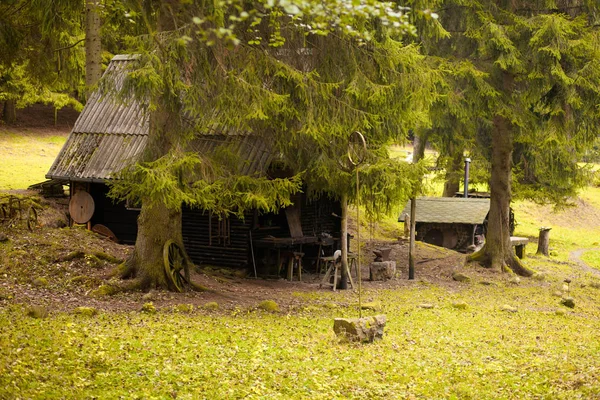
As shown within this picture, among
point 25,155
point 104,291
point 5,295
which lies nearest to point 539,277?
point 104,291

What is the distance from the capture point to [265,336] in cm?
1311

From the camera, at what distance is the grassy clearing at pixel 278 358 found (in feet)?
31.9

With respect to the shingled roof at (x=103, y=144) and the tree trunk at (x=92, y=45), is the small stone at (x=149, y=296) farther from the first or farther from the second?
the tree trunk at (x=92, y=45)

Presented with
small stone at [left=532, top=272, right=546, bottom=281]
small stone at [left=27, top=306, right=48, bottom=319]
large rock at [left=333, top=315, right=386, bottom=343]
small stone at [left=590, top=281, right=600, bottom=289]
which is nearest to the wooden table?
large rock at [left=333, top=315, right=386, bottom=343]

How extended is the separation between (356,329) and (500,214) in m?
12.9

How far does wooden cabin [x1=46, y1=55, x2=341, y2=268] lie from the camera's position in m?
20.9

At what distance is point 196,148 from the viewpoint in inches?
688

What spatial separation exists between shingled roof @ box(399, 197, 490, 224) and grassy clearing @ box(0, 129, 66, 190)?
17050 mm

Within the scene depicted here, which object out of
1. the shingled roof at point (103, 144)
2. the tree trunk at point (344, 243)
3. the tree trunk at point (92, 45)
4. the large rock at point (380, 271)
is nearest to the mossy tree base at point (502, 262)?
the large rock at point (380, 271)

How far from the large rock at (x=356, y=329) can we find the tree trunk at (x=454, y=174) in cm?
2244

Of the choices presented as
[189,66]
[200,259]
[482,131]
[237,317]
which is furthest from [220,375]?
[482,131]

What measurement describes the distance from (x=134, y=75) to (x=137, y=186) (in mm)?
2046

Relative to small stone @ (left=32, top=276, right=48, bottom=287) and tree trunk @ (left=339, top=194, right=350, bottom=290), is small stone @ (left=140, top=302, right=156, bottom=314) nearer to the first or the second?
small stone @ (left=32, top=276, right=48, bottom=287)

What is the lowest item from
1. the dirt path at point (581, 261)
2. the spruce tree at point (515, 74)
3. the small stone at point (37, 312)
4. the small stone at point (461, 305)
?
the dirt path at point (581, 261)
